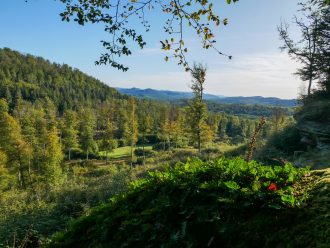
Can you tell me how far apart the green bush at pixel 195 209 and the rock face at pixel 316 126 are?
13.1 m

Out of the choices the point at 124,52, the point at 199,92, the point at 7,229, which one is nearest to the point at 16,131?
the point at 199,92

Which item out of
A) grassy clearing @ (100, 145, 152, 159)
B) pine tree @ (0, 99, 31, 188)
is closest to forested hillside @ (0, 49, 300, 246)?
pine tree @ (0, 99, 31, 188)

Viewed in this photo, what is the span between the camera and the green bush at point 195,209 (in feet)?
9.91


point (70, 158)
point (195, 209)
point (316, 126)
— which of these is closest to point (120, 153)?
point (70, 158)

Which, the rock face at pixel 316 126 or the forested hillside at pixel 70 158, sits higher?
the rock face at pixel 316 126

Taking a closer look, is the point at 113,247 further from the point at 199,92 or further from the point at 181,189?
the point at 199,92

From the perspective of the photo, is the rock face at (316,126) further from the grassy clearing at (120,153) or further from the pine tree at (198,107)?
the grassy clearing at (120,153)

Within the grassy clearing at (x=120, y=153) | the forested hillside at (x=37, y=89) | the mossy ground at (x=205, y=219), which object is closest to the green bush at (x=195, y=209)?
the mossy ground at (x=205, y=219)

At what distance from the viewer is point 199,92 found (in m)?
39.4

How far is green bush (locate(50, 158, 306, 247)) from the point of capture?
302 cm

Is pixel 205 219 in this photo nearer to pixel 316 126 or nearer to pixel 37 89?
pixel 316 126

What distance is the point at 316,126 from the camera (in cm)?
1645

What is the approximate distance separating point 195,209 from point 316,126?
15.2 meters

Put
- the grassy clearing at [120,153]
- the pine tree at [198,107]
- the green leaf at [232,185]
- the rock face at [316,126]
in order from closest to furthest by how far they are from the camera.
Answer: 1. the green leaf at [232,185]
2. the rock face at [316,126]
3. the pine tree at [198,107]
4. the grassy clearing at [120,153]
